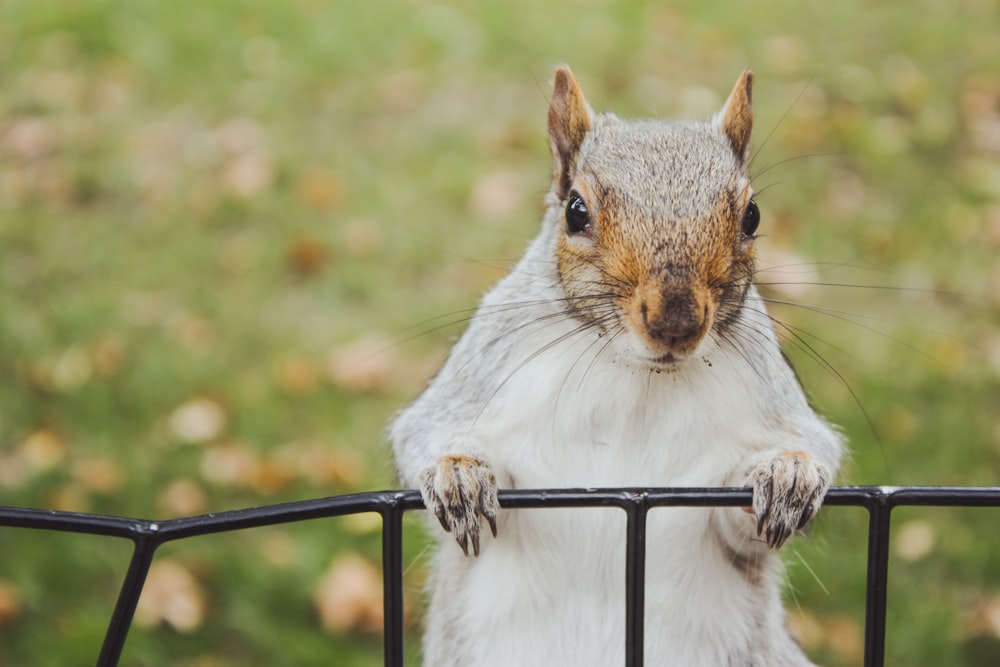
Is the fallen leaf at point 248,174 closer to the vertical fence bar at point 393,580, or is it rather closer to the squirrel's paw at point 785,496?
the squirrel's paw at point 785,496

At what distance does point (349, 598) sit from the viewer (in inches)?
89.7

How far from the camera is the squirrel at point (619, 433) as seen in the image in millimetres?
1026

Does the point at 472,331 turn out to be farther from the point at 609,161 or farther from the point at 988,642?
the point at 988,642

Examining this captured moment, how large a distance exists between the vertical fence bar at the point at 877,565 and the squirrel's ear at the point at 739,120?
1.38ft

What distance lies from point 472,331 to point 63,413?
1716 millimetres

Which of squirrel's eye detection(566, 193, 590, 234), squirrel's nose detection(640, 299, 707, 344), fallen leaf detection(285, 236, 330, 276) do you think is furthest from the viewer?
fallen leaf detection(285, 236, 330, 276)

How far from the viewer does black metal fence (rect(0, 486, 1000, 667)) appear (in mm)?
762

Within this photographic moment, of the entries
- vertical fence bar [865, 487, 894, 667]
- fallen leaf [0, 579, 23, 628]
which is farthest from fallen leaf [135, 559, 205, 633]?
vertical fence bar [865, 487, 894, 667]

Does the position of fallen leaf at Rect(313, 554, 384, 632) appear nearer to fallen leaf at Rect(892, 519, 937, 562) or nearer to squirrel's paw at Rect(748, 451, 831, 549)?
fallen leaf at Rect(892, 519, 937, 562)

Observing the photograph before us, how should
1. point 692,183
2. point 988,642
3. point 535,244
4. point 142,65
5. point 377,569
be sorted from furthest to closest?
point 142,65 → point 377,569 → point 988,642 → point 535,244 → point 692,183

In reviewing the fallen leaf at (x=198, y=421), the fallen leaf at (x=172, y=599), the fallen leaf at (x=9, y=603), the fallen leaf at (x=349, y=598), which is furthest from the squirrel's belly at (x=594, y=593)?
the fallen leaf at (x=198, y=421)

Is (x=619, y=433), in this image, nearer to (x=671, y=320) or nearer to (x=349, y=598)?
(x=671, y=320)

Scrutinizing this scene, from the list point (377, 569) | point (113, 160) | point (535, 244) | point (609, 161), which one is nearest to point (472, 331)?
point (535, 244)

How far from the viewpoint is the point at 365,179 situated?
3332 millimetres
